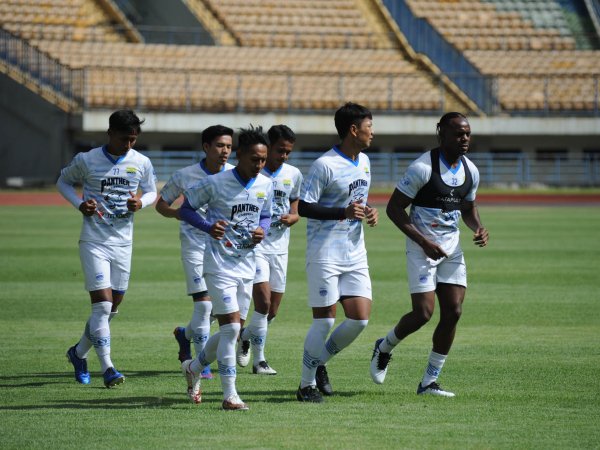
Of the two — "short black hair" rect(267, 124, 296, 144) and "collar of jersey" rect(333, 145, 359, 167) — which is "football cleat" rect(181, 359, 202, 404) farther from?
"short black hair" rect(267, 124, 296, 144)

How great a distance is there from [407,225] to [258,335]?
2.13 m

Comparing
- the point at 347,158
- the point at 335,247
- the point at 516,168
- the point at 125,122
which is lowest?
the point at 335,247

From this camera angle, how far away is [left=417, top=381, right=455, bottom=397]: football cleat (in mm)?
8852

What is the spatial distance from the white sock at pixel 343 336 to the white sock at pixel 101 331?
1854 millimetres

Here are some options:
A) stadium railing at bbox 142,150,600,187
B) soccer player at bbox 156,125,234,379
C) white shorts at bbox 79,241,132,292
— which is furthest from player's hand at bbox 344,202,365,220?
stadium railing at bbox 142,150,600,187

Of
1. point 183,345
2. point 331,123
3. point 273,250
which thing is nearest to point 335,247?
point 273,250

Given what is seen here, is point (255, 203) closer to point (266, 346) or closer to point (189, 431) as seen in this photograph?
point (189, 431)

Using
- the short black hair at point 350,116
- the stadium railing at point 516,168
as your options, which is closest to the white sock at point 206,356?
the short black hair at point 350,116

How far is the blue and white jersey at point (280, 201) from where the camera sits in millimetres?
10664

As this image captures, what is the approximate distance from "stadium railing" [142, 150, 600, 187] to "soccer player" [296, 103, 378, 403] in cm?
3557

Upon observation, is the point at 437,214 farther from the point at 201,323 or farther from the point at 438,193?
the point at 201,323

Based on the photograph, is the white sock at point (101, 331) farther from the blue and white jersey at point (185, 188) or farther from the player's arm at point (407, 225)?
the player's arm at point (407, 225)

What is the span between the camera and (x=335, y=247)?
8758 millimetres

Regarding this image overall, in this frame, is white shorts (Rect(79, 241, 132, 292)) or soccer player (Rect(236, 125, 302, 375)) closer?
white shorts (Rect(79, 241, 132, 292))
